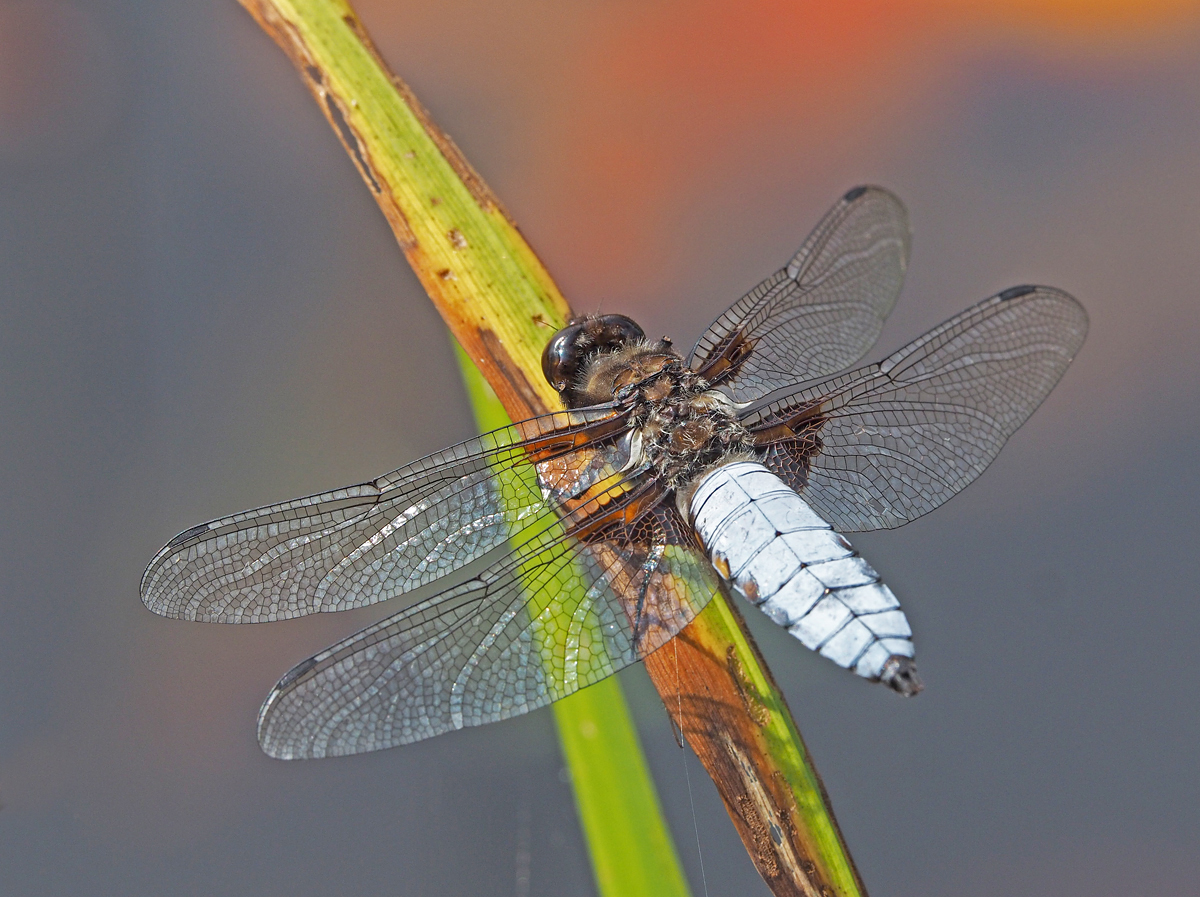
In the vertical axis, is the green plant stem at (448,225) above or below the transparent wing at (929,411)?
above

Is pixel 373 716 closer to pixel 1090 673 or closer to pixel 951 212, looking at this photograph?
pixel 1090 673

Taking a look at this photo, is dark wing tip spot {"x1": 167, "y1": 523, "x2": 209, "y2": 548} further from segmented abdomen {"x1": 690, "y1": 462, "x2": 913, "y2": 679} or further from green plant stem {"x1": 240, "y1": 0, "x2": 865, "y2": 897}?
segmented abdomen {"x1": 690, "y1": 462, "x2": 913, "y2": 679}

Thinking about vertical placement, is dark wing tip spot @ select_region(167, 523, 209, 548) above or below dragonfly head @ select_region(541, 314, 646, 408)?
below

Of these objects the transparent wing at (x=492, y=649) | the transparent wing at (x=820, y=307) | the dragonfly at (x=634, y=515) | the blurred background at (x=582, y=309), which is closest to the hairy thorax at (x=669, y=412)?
the dragonfly at (x=634, y=515)

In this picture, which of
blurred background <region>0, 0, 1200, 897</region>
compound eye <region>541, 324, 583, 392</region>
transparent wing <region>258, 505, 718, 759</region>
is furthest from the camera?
blurred background <region>0, 0, 1200, 897</region>

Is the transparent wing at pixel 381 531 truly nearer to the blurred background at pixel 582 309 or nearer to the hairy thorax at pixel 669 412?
the hairy thorax at pixel 669 412

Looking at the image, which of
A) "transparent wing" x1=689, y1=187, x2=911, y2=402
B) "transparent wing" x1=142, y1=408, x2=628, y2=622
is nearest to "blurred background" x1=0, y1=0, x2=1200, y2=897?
"transparent wing" x1=689, y1=187, x2=911, y2=402
